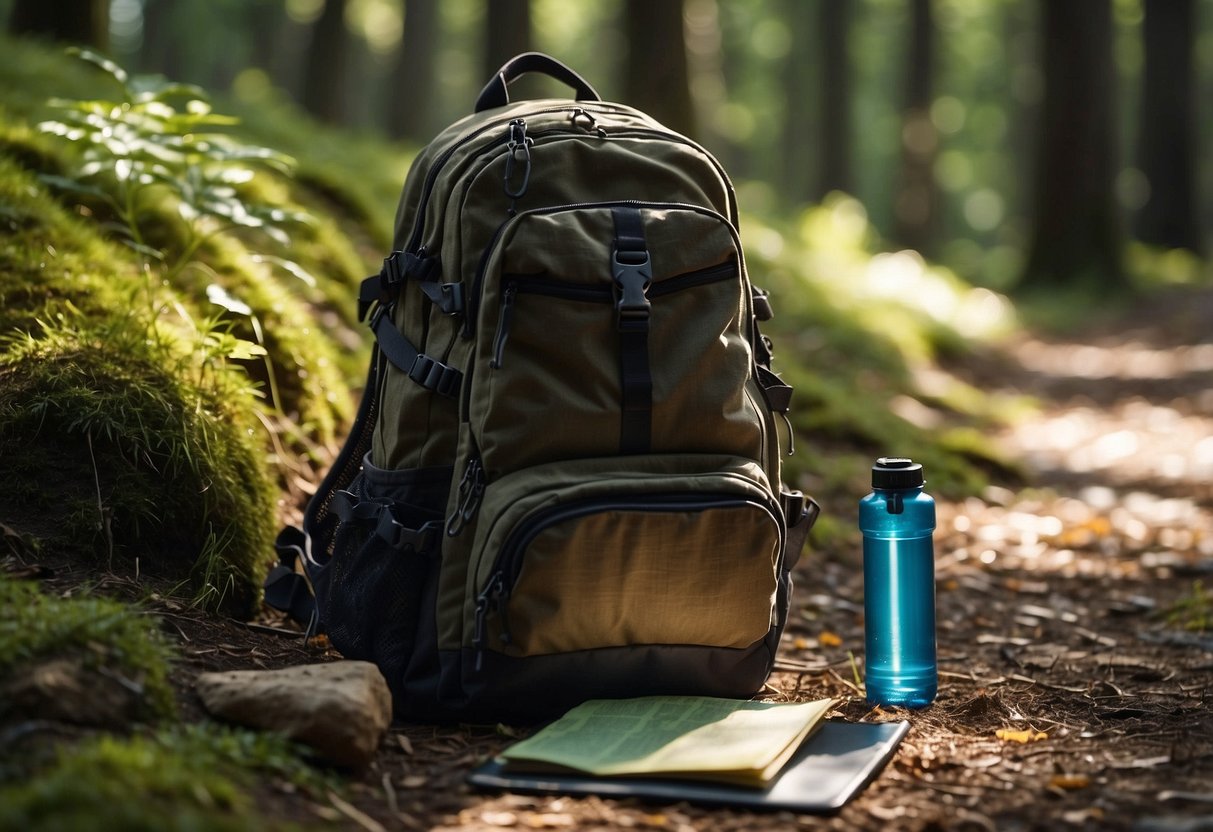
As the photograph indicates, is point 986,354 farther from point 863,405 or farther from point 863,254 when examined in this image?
point 863,405

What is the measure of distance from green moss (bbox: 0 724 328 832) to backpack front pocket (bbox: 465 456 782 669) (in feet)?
1.83

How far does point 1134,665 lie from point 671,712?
158 cm

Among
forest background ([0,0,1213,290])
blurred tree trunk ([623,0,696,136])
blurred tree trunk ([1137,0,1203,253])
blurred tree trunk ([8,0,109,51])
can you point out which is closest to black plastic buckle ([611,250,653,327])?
blurred tree trunk ([8,0,109,51])

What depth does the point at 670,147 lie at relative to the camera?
118 inches

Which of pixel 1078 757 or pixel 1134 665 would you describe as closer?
pixel 1078 757

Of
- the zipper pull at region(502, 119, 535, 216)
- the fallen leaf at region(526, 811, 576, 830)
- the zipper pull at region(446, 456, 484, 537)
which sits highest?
the zipper pull at region(502, 119, 535, 216)

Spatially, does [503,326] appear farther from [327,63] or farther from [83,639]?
[327,63]

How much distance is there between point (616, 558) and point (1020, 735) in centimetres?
102

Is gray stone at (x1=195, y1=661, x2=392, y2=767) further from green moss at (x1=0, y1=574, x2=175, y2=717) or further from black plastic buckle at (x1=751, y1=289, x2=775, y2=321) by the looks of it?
black plastic buckle at (x1=751, y1=289, x2=775, y2=321)

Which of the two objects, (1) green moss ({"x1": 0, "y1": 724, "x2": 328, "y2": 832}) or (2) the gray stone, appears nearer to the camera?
(1) green moss ({"x1": 0, "y1": 724, "x2": 328, "y2": 832})

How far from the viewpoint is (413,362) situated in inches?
116

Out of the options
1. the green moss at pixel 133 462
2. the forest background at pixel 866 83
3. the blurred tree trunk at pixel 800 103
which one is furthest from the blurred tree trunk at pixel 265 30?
the green moss at pixel 133 462

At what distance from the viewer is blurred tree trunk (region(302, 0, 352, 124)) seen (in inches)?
503

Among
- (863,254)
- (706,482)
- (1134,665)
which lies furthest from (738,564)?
(863,254)
